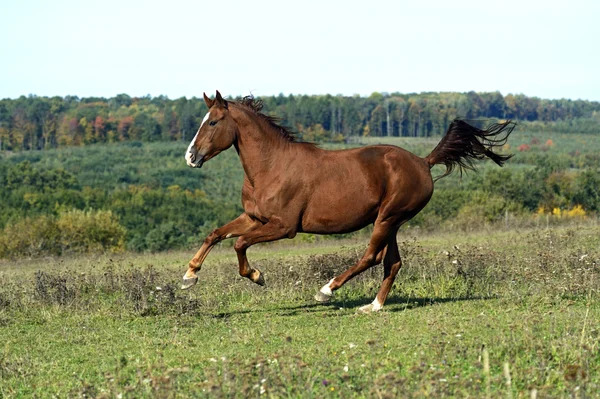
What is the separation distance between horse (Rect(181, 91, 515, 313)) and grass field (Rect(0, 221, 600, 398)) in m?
1.01

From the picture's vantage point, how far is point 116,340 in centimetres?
974

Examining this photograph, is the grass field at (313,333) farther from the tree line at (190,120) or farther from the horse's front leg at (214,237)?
the tree line at (190,120)

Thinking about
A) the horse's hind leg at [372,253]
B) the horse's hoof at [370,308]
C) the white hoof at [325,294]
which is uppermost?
the horse's hind leg at [372,253]

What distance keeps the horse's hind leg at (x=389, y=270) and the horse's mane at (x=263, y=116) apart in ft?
6.26

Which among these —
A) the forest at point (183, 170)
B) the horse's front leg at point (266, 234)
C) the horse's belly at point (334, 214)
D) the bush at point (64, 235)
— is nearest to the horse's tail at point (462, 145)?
the forest at point (183, 170)

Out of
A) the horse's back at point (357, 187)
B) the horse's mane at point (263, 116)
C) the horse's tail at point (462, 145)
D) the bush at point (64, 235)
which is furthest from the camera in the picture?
the bush at point (64, 235)

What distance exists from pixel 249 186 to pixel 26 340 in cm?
331

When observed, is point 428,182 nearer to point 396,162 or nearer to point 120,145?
point 396,162

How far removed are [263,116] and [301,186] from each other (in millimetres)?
1174

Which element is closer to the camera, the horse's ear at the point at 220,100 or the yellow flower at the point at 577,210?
the horse's ear at the point at 220,100

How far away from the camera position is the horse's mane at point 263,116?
11238 millimetres

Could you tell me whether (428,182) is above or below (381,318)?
above

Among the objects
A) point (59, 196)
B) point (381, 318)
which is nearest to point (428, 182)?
point (381, 318)

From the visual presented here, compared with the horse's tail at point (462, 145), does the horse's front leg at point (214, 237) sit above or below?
below
